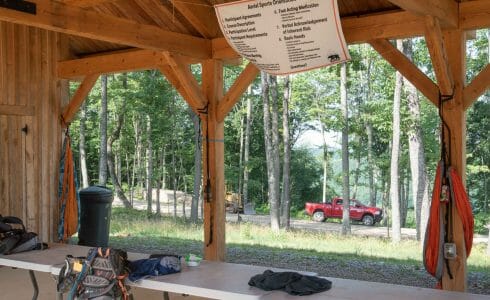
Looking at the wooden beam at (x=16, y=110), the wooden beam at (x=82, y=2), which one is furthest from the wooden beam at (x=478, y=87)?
the wooden beam at (x=16, y=110)

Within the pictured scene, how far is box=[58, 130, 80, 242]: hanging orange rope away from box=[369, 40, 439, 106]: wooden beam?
14.7 feet

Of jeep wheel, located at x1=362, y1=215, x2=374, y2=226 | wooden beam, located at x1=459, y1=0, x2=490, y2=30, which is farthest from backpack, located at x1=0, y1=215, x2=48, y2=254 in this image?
jeep wheel, located at x1=362, y1=215, x2=374, y2=226

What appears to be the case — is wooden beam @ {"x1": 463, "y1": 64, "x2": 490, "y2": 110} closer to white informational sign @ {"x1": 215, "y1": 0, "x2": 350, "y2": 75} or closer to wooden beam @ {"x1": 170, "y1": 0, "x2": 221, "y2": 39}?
white informational sign @ {"x1": 215, "y1": 0, "x2": 350, "y2": 75}

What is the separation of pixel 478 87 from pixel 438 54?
0.54 m

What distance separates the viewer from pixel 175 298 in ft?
17.0

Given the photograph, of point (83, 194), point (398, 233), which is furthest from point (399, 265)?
point (398, 233)

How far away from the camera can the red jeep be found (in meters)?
22.1

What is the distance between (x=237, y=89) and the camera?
616 cm

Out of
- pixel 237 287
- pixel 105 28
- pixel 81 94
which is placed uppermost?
pixel 105 28

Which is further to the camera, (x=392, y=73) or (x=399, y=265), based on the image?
(x=392, y=73)

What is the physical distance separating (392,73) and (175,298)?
52.1ft

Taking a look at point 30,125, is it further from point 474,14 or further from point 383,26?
point 474,14

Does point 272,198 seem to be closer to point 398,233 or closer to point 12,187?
point 398,233

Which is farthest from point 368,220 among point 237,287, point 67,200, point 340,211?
point 237,287
